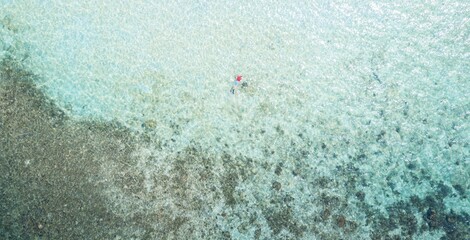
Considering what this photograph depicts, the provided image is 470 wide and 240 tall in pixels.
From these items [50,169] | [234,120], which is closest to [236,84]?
[234,120]

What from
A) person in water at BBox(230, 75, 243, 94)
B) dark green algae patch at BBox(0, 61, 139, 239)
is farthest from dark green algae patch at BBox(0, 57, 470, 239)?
person in water at BBox(230, 75, 243, 94)

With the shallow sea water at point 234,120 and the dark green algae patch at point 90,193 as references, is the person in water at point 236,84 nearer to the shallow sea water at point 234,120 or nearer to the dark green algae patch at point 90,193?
the shallow sea water at point 234,120

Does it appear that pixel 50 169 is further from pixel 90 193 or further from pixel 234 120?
pixel 234 120

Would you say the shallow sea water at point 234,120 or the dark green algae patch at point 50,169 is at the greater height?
the shallow sea water at point 234,120

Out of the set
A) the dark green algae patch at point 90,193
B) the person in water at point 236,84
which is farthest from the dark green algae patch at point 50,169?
the person in water at point 236,84

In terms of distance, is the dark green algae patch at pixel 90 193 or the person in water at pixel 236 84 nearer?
the dark green algae patch at pixel 90 193

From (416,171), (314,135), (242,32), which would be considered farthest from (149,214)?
(416,171)

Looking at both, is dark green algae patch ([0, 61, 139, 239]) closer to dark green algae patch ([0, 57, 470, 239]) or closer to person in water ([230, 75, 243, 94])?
dark green algae patch ([0, 57, 470, 239])

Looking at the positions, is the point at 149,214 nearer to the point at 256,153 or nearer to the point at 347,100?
the point at 256,153
